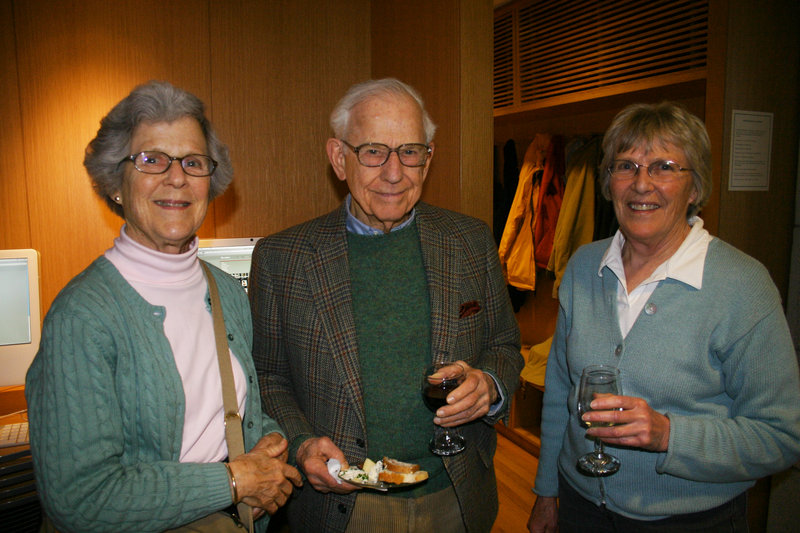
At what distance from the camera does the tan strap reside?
3.96ft

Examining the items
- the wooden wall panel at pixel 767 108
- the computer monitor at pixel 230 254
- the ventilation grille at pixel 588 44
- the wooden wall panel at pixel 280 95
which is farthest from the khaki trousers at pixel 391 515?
the ventilation grille at pixel 588 44

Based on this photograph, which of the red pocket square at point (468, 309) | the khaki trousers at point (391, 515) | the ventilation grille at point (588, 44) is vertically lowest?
the khaki trousers at point (391, 515)

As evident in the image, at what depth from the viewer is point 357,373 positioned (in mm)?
1465

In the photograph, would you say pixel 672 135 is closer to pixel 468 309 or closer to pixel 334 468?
pixel 468 309

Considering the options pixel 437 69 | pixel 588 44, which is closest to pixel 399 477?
pixel 437 69

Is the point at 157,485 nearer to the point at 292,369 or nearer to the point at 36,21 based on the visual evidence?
the point at 292,369

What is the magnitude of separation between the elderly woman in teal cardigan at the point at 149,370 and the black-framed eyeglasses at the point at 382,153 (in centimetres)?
43

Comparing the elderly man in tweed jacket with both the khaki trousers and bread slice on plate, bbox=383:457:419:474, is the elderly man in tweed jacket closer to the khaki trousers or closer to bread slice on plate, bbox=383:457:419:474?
the khaki trousers

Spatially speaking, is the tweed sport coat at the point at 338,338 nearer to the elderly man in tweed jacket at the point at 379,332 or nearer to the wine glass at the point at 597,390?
the elderly man in tweed jacket at the point at 379,332

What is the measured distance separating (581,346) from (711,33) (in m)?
2.17

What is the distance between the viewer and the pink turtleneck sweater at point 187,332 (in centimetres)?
119

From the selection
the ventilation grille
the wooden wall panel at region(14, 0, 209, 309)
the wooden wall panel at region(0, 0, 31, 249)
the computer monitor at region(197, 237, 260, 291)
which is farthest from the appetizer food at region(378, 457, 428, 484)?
the ventilation grille

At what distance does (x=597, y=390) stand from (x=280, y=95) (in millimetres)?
2554

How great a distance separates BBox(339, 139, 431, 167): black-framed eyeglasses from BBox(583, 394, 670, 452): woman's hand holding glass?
2.92 ft
